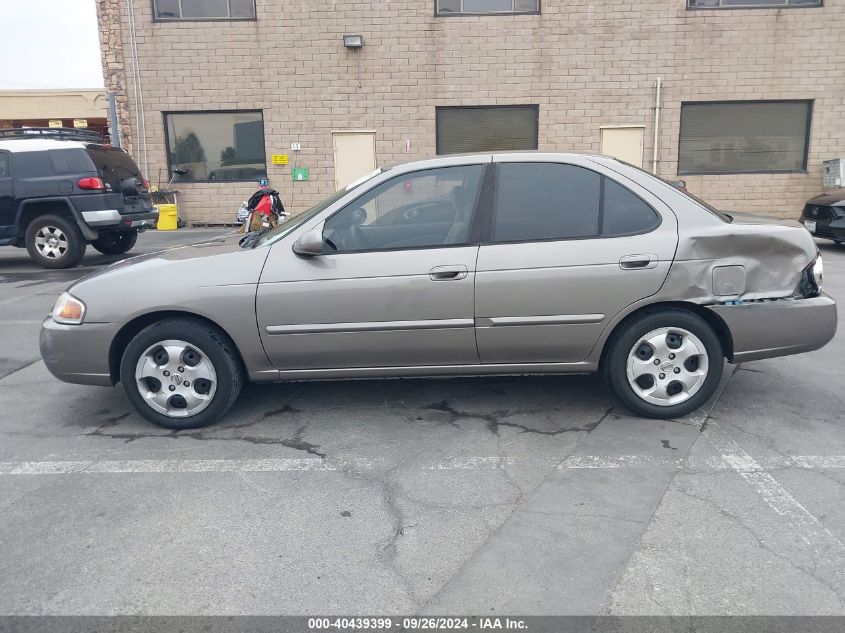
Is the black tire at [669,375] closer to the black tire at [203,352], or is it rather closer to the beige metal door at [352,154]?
the black tire at [203,352]

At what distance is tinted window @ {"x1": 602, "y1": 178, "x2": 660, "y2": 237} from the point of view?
411 cm

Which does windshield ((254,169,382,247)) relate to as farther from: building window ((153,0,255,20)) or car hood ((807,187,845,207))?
building window ((153,0,255,20))

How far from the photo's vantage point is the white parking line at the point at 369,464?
3635 millimetres

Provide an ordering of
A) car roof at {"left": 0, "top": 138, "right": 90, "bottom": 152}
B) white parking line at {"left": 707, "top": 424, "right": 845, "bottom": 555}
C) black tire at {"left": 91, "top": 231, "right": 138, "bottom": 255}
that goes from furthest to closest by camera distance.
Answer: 1. black tire at {"left": 91, "top": 231, "right": 138, "bottom": 255}
2. car roof at {"left": 0, "top": 138, "right": 90, "bottom": 152}
3. white parking line at {"left": 707, "top": 424, "right": 845, "bottom": 555}

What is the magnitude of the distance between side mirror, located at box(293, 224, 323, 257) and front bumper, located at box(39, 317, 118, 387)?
1213 millimetres

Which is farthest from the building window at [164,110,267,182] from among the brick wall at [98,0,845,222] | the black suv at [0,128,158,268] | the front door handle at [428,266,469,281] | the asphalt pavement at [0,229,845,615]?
the front door handle at [428,266,469,281]

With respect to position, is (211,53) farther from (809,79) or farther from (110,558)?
(110,558)

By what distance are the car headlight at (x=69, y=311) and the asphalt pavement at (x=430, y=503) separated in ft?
2.35

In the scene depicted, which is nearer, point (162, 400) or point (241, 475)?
point (241, 475)

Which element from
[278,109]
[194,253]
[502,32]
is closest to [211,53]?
[278,109]

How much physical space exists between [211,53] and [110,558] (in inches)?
593

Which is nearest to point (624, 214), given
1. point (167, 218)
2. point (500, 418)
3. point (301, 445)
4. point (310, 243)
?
point (500, 418)

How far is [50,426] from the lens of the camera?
441 cm

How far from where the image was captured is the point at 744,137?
15.8 m
